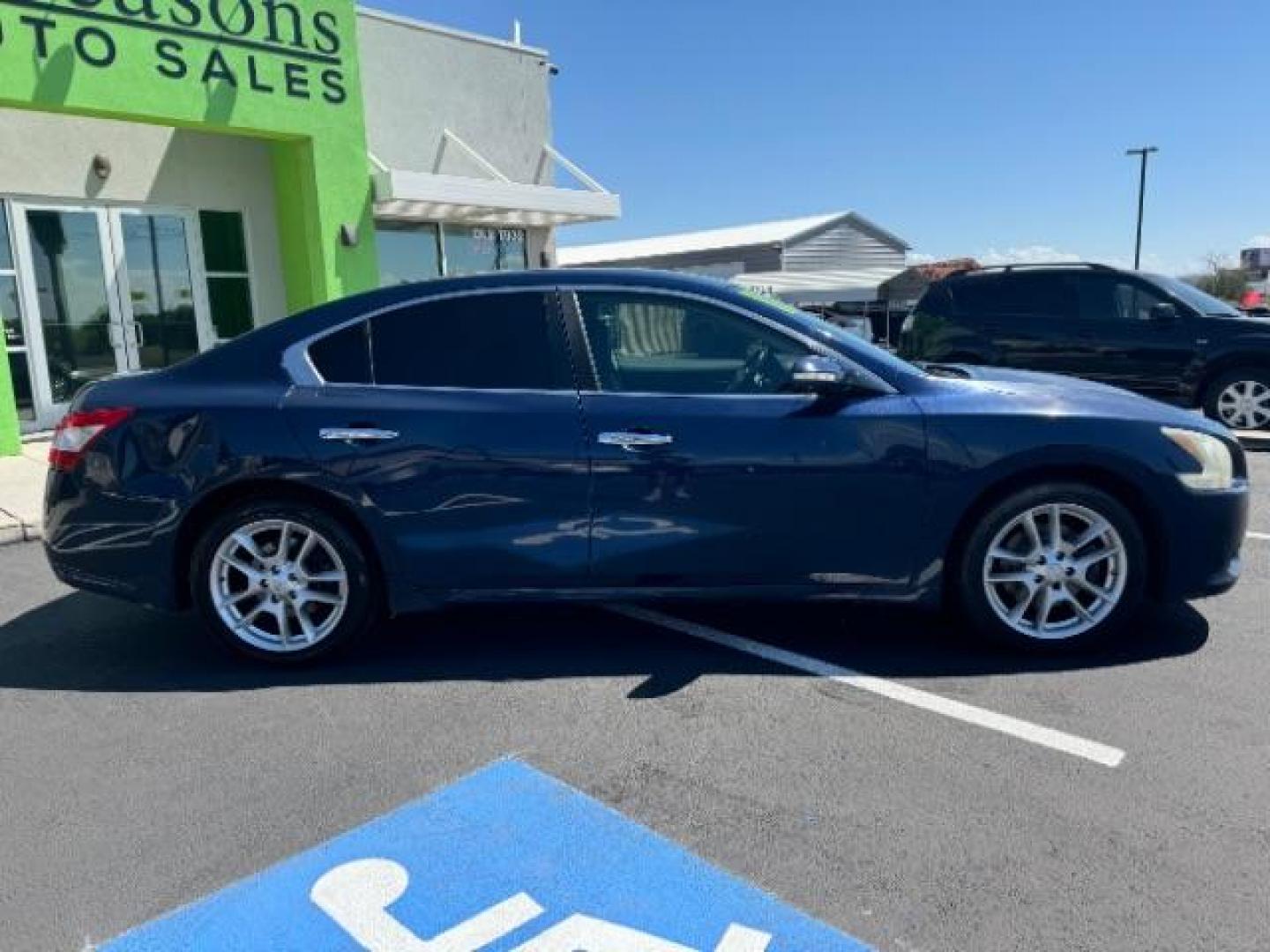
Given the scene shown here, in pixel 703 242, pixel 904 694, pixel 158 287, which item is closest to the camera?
pixel 904 694

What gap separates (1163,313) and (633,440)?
7.48 metres

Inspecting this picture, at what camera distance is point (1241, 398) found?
8.95 meters

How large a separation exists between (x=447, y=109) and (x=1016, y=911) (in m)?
14.5

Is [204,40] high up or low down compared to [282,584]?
up

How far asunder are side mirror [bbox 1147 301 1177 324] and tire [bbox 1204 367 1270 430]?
70 cm

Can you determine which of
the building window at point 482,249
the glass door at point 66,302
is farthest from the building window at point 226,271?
the building window at point 482,249

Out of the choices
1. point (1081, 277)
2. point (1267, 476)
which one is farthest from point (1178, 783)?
point (1081, 277)

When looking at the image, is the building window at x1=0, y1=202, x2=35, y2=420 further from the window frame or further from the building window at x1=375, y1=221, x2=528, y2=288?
the window frame

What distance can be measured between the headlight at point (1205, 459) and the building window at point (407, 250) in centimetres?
1147

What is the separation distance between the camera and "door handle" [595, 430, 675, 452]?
3.68 m

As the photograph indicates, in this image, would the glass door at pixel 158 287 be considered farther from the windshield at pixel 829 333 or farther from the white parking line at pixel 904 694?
the windshield at pixel 829 333

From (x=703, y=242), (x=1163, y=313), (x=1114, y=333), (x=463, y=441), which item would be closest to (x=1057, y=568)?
(x=463, y=441)

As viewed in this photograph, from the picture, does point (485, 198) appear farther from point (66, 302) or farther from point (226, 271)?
point (66, 302)

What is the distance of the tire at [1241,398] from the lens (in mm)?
8875
